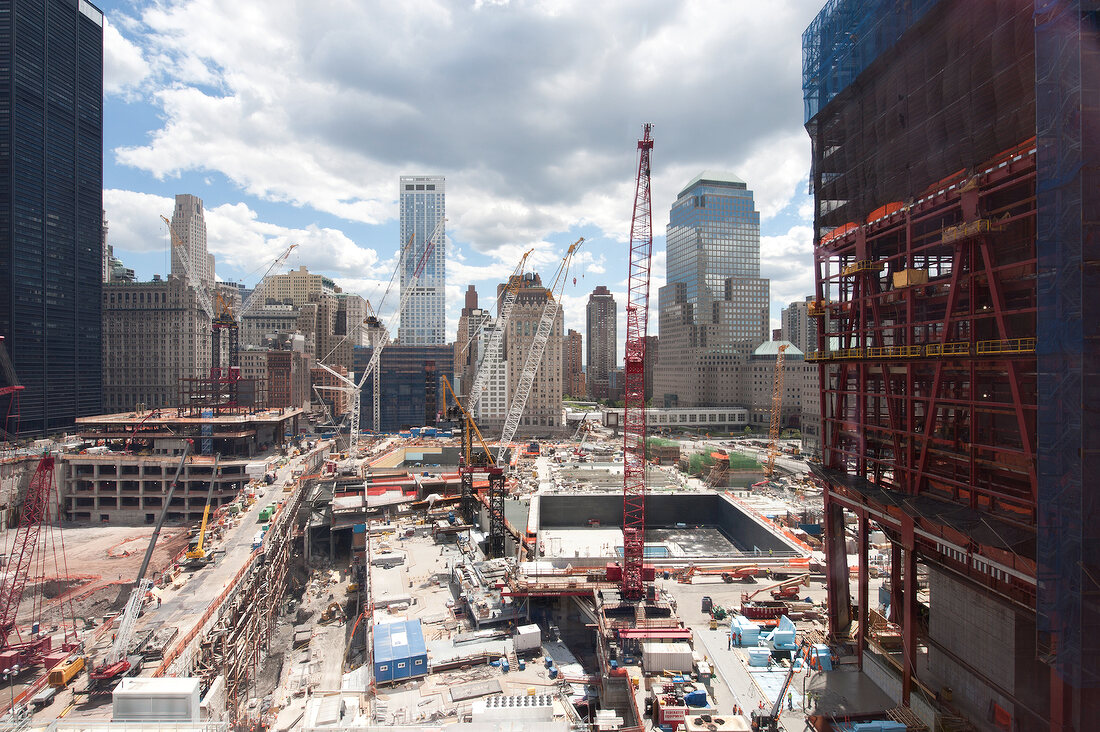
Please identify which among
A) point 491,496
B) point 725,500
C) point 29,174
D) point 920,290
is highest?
point 29,174

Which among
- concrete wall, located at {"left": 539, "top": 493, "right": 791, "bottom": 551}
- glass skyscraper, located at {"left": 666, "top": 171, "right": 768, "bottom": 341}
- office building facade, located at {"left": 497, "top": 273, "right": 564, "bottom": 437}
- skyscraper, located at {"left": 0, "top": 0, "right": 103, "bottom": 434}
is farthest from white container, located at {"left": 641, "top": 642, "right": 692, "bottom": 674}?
glass skyscraper, located at {"left": 666, "top": 171, "right": 768, "bottom": 341}

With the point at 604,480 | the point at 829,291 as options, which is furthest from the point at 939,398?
the point at 604,480

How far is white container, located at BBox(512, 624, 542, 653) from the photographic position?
35000 mm

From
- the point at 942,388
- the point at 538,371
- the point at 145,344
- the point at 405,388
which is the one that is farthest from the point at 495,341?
the point at 942,388

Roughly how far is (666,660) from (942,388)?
1910cm

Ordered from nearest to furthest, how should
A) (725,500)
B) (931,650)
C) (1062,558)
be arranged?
(1062,558) < (931,650) < (725,500)

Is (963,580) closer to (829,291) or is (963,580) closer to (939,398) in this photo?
(939,398)

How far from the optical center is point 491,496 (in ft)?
181

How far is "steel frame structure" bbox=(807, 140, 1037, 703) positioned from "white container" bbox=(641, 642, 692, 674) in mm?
9640

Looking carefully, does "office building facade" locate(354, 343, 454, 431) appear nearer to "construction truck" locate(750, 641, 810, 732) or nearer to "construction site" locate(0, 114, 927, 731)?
"construction site" locate(0, 114, 927, 731)

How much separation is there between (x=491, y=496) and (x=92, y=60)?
468 ft

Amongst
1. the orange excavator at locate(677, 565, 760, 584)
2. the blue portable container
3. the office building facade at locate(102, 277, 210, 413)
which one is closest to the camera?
the blue portable container

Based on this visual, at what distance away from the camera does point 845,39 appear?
3422cm

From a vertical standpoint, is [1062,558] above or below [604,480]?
above
